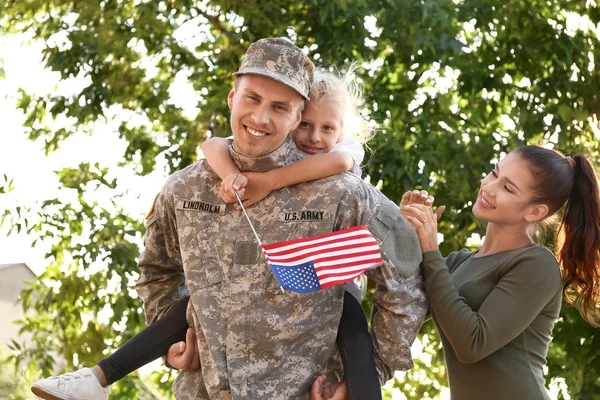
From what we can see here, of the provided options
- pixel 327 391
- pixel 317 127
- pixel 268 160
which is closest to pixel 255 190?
pixel 268 160

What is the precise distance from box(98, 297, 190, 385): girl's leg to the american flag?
17.2 inches

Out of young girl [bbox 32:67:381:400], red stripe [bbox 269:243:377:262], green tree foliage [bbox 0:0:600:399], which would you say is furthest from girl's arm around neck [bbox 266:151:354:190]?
green tree foliage [bbox 0:0:600:399]

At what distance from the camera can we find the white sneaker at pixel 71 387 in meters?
3.21

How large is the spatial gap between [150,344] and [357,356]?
24.5 inches

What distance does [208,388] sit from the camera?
312cm

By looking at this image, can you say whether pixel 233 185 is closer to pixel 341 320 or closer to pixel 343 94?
pixel 341 320

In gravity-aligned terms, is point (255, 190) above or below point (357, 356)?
above

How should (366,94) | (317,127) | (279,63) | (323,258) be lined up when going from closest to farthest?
1. (323,258)
2. (279,63)
3. (317,127)
4. (366,94)

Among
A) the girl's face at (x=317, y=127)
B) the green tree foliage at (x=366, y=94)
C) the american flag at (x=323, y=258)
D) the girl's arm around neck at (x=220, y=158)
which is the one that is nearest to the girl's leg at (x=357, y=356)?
the american flag at (x=323, y=258)

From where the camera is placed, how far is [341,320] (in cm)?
314

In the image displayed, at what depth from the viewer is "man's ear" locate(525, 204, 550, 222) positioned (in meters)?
3.32

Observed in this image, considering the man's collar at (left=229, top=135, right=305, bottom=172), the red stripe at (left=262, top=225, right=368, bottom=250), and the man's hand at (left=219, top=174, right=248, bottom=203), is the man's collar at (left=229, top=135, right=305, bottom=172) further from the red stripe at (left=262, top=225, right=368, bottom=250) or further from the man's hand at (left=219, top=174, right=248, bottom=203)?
the red stripe at (left=262, top=225, right=368, bottom=250)

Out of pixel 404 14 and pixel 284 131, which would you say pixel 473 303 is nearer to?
pixel 284 131

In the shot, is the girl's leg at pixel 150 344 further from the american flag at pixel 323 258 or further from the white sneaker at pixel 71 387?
the american flag at pixel 323 258
